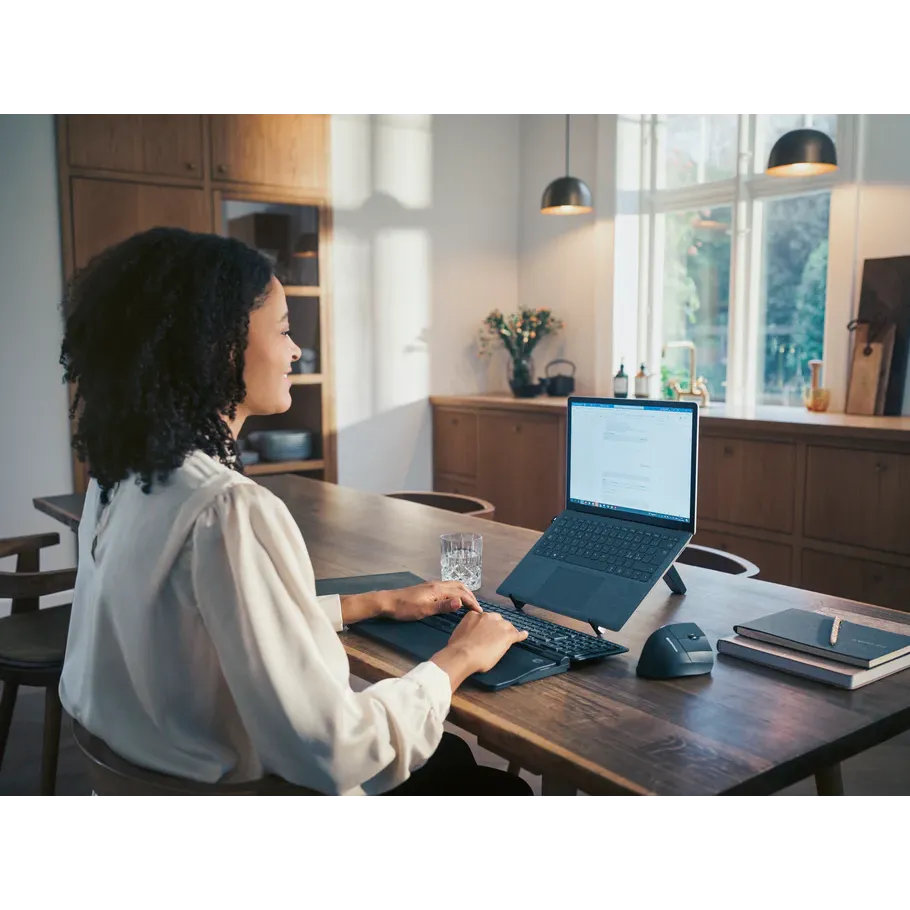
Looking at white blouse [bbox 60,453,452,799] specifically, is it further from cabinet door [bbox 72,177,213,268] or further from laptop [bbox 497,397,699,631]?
cabinet door [bbox 72,177,213,268]

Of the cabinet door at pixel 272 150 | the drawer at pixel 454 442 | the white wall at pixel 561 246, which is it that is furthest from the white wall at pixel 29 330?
the white wall at pixel 561 246

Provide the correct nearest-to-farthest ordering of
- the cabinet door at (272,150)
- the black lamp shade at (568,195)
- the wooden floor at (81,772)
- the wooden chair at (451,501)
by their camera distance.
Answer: the wooden floor at (81,772), the wooden chair at (451,501), the cabinet door at (272,150), the black lamp shade at (568,195)

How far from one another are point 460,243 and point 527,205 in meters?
0.54

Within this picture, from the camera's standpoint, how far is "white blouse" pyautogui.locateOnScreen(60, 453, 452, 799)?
112 cm

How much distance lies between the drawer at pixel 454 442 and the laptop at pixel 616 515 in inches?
140

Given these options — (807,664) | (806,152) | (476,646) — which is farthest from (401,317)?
(807,664)

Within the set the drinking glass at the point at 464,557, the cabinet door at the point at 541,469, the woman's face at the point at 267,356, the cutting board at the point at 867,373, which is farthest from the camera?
the cabinet door at the point at 541,469

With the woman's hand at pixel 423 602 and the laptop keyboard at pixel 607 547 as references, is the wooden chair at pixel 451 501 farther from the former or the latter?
the woman's hand at pixel 423 602

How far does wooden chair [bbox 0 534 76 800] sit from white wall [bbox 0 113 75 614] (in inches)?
56.9

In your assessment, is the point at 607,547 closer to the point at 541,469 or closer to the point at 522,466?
the point at 541,469

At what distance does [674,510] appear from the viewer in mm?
1732

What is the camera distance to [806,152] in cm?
376

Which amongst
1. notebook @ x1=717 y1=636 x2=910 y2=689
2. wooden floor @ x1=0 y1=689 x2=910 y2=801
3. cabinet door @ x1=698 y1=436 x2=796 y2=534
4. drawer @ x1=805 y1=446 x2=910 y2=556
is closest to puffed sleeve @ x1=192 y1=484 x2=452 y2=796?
notebook @ x1=717 y1=636 x2=910 y2=689

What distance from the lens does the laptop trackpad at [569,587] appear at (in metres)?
1.69
